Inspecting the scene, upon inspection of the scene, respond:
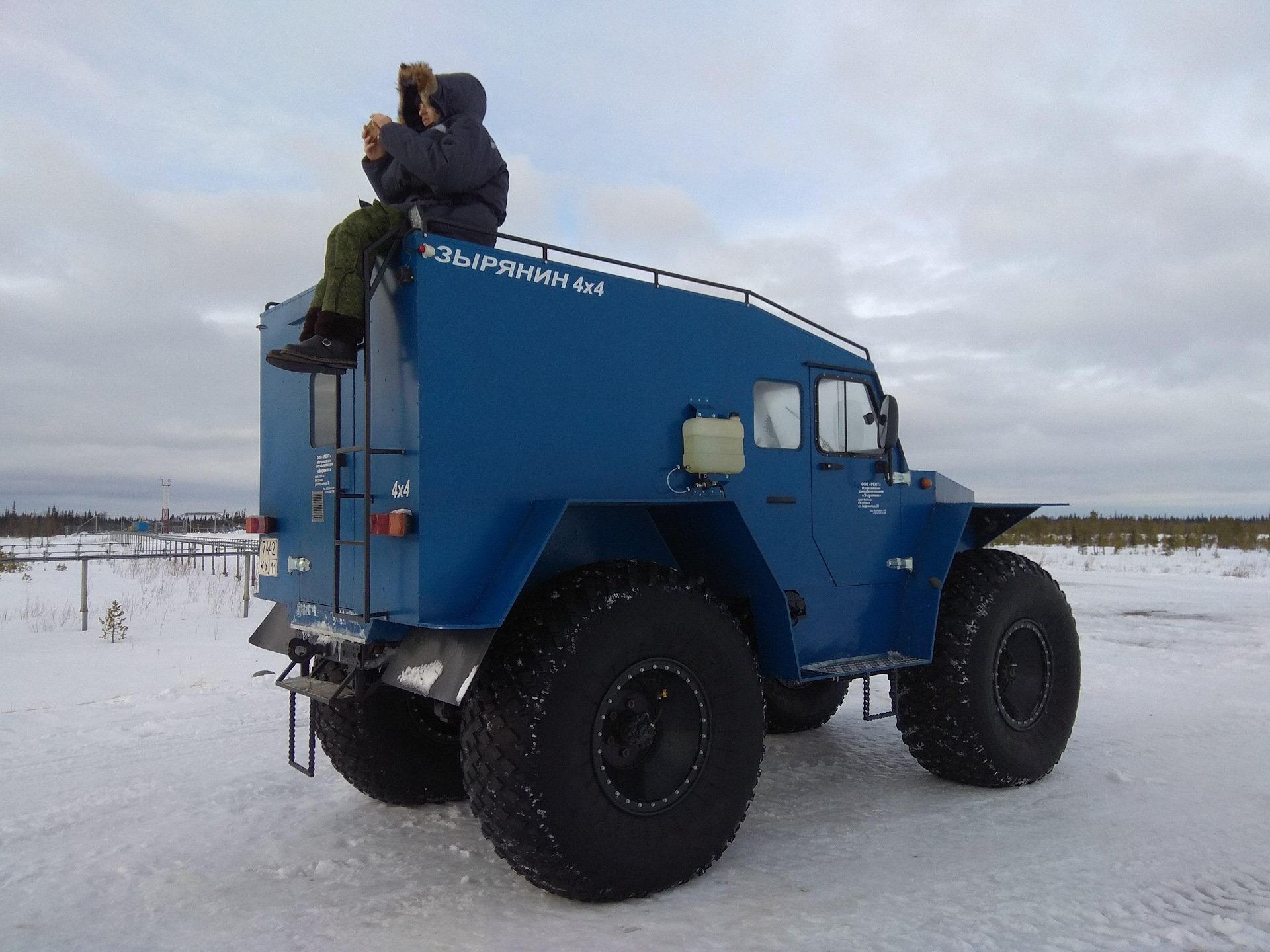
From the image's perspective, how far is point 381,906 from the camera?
13.0 ft

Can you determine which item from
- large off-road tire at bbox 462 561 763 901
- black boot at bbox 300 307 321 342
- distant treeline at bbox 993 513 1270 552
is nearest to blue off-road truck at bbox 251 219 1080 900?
large off-road tire at bbox 462 561 763 901

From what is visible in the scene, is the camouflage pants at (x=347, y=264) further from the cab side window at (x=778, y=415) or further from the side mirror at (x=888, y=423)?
the side mirror at (x=888, y=423)

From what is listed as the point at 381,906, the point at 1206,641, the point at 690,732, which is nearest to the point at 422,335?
the point at 690,732

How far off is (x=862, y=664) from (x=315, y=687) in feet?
10.3

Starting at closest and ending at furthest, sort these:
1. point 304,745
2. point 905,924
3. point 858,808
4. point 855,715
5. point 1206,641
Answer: point 905,924, point 858,808, point 304,745, point 855,715, point 1206,641

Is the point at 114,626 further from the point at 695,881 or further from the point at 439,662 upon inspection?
the point at 695,881

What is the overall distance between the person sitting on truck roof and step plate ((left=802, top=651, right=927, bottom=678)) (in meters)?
3.02

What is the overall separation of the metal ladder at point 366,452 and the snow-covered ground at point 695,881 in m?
1.35

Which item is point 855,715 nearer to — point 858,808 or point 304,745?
point 858,808

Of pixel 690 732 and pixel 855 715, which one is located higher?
pixel 690 732

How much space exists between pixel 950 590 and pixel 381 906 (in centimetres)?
401

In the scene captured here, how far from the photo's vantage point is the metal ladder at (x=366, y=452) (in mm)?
3939

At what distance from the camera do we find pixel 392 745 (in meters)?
5.21

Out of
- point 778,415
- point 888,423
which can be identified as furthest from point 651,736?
point 888,423
